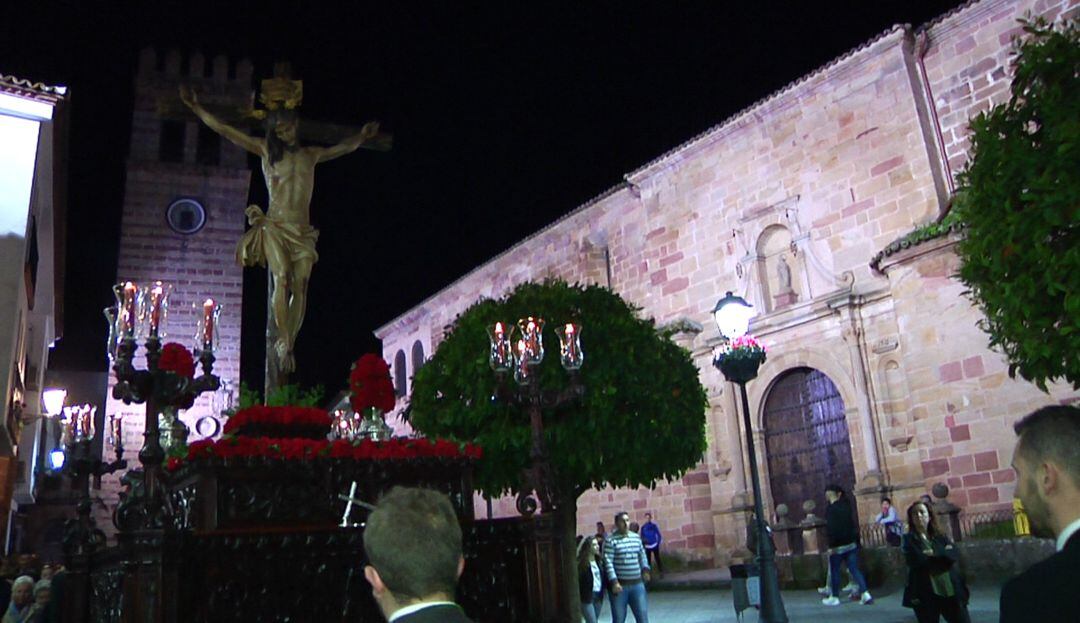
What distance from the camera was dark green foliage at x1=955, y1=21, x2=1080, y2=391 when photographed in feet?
23.6

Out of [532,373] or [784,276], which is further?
[784,276]

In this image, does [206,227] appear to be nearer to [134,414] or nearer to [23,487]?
[134,414]

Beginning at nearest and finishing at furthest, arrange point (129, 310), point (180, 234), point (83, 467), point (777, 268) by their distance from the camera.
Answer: point (129, 310)
point (83, 467)
point (777, 268)
point (180, 234)

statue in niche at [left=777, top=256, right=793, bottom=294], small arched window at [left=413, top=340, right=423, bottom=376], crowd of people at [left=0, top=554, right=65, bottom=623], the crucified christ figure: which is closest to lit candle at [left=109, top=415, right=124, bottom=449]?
crowd of people at [left=0, top=554, right=65, bottom=623]

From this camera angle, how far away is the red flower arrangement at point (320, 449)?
6188 mm


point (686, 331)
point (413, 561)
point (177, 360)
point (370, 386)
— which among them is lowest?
point (413, 561)

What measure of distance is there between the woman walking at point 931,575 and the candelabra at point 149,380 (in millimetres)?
6287

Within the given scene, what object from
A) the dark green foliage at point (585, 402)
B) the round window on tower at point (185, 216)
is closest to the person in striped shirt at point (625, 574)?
the dark green foliage at point (585, 402)

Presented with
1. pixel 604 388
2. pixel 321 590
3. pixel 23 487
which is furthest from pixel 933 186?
pixel 23 487

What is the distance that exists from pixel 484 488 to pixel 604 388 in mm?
2135

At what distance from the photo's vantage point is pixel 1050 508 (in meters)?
2.27

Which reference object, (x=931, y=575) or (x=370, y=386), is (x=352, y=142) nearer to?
(x=370, y=386)

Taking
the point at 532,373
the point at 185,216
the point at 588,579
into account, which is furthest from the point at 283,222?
the point at 185,216

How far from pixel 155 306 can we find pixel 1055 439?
19.9 ft
